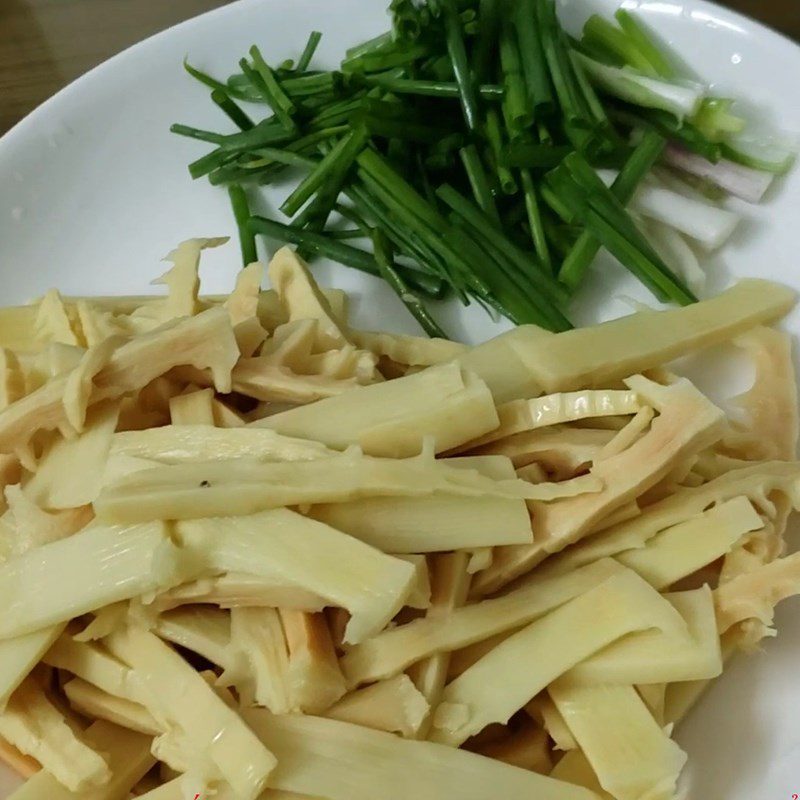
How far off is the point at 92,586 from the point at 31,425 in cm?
29

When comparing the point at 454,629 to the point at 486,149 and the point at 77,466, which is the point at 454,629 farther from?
the point at 486,149

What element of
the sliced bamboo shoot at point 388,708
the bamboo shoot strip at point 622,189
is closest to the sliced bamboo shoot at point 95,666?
the sliced bamboo shoot at point 388,708

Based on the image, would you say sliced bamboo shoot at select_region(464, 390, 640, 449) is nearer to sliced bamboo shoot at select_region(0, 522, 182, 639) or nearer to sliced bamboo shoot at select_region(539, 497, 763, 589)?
sliced bamboo shoot at select_region(539, 497, 763, 589)

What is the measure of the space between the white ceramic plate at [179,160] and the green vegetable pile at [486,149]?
68mm

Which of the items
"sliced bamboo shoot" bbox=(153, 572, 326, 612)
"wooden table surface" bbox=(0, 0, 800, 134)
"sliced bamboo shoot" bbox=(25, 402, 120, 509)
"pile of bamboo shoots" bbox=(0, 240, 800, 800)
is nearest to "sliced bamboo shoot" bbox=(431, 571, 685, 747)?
"pile of bamboo shoots" bbox=(0, 240, 800, 800)

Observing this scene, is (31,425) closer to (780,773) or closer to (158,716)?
(158,716)

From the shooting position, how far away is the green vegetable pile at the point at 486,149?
4.78 ft

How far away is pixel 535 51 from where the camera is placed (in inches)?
59.4

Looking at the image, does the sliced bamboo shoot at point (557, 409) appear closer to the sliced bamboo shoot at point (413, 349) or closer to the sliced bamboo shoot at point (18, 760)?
the sliced bamboo shoot at point (413, 349)

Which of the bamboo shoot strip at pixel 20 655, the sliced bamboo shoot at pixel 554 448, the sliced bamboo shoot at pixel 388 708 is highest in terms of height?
the sliced bamboo shoot at pixel 554 448

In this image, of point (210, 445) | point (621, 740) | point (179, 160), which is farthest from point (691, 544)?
point (179, 160)

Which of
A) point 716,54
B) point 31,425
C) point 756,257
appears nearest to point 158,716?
point 31,425

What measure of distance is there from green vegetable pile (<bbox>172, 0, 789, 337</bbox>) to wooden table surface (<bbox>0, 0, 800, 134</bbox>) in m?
0.99

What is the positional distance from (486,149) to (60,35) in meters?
1.61
